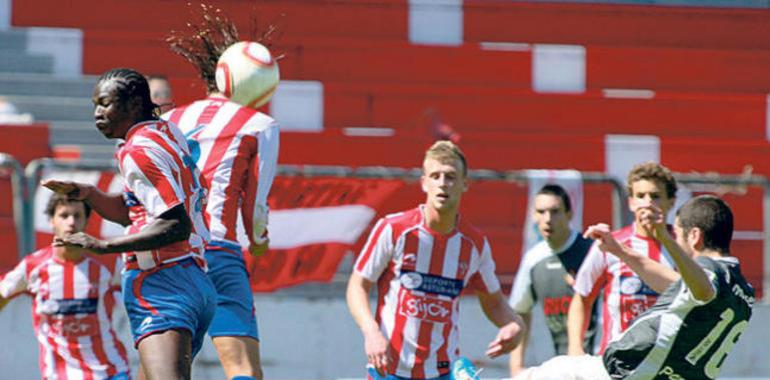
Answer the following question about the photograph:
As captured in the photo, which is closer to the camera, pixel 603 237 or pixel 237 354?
pixel 603 237

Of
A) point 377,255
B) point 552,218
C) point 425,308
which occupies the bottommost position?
point 425,308

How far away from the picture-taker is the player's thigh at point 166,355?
15.3 ft

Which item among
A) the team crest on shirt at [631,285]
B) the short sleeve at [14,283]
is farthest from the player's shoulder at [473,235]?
the short sleeve at [14,283]

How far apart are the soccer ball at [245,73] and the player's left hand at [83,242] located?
5.06 ft

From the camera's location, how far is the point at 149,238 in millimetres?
4660

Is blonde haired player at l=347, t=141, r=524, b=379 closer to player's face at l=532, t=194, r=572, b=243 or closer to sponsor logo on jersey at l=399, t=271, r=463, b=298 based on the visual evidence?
sponsor logo on jersey at l=399, t=271, r=463, b=298

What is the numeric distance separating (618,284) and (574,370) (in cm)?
117

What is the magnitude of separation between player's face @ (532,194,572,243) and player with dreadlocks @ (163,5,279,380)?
2449mm

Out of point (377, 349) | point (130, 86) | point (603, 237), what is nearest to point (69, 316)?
point (377, 349)

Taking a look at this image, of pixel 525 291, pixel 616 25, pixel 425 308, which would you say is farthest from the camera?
pixel 616 25

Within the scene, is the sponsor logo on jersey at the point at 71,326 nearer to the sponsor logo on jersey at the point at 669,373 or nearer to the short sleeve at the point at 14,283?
the short sleeve at the point at 14,283

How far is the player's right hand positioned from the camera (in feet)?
19.6

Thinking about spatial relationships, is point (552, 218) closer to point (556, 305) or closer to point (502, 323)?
point (556, 305)

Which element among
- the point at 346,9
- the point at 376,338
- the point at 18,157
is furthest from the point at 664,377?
the point at 346,9
